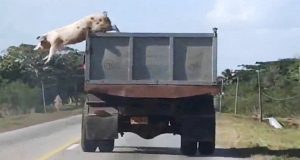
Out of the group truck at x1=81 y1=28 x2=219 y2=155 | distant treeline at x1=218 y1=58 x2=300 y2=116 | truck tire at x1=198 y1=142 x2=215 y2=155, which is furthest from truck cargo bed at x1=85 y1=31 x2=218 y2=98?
distant treeline at x1=218 y1=58 x2=300 y2=116

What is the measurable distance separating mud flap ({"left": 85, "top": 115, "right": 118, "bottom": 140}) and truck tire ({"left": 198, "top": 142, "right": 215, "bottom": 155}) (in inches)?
89.9

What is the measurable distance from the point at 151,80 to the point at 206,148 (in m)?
2.44

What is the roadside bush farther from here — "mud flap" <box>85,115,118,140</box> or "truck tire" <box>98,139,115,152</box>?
"mud flap" <box>85,115,118,140</box>

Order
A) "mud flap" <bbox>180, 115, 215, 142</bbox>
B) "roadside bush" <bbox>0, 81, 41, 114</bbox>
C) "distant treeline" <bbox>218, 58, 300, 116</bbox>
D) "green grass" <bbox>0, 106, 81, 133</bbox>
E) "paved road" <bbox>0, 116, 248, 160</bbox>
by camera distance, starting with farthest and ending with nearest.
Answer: "distant treeline" <bbox>218, 58, 300, 116</bbox> → "roadside bush" <bbox>0, 81, 41, 114</bbox> → "green grass" <bbox>0, 106, 81, 133</bbox> → "mud flap" <bbox>180, 115, 215, 142</bbox> → "paved road" <bbox>0, 116, 248, 160</bbox>

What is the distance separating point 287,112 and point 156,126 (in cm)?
4567

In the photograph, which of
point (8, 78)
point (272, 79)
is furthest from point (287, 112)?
point (8, 78)

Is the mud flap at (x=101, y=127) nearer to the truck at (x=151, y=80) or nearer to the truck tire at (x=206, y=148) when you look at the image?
the truck at (x=151, y=80)

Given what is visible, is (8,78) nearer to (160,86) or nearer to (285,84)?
(285,84)

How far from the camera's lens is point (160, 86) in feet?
59.3

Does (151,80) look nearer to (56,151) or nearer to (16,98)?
(56,151)

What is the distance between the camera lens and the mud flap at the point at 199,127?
18438 millimetres

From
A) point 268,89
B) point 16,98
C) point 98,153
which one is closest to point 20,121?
point 16,98

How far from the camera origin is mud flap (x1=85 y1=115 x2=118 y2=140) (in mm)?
18500

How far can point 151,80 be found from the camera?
18141 mm
